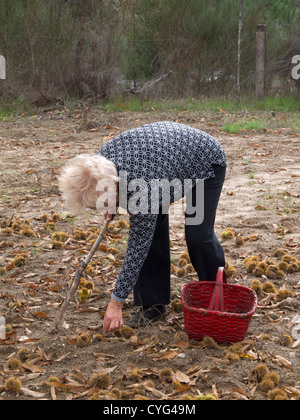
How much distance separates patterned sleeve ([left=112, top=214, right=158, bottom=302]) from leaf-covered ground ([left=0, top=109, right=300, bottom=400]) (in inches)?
15.9

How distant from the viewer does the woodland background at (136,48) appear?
1177cm

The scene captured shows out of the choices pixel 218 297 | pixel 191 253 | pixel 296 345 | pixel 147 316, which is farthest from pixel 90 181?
pixel 296 345

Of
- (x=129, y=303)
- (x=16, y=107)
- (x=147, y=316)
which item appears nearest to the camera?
(x=147, y=316)

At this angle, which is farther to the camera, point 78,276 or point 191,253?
point 191,253

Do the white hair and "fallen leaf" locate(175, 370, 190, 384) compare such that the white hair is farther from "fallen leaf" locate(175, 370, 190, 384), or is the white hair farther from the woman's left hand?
"fallen leaf" locate(175, 370, 190, 384)

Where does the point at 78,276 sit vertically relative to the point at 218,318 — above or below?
above

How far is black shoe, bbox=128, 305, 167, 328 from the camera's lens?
11.9ft

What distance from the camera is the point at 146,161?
3.06m

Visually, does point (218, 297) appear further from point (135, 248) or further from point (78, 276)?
point (78, 276)

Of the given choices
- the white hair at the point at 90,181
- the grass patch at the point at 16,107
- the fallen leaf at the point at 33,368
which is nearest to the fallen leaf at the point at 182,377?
the fallen leaf at the point at 33,368

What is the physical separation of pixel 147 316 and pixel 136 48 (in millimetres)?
10284

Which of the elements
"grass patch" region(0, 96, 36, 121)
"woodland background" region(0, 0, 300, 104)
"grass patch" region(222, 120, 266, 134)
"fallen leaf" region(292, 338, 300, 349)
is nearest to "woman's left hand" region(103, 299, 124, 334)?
"fallen leaf" region(292, 338, 300, 349)

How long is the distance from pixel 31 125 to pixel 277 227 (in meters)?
6.13

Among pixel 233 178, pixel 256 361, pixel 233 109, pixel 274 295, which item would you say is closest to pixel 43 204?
pixel 233 178
